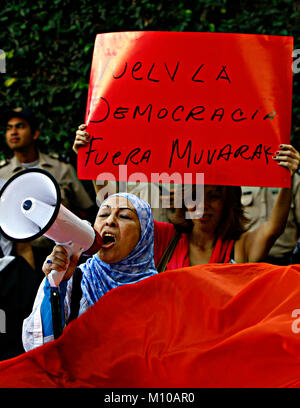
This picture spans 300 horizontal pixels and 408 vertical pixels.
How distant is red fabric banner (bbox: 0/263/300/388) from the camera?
192 centimetres

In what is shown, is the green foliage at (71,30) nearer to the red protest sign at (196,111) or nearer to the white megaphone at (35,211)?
the red protest sign at (196,111)

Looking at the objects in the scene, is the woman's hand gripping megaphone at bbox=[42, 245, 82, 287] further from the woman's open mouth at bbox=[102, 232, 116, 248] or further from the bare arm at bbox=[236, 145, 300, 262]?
the bare arm at bbox=[236, 145, 300, 262]

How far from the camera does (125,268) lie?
100 inches

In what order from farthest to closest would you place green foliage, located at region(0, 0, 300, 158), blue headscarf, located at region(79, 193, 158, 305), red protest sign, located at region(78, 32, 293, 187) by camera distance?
green foliage, located at region(0, 0, 300, 158), red protest sign, located at region(78, 32, 293, 187), blue headscarf, located at region(79, 193, 158, 305)

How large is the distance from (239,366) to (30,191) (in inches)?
34.5

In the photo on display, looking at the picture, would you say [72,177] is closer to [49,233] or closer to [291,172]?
[291,172]

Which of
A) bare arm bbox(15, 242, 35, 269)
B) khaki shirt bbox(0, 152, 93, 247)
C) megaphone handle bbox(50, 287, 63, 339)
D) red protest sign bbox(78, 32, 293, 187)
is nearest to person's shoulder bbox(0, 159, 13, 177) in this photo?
khaki shirt bbox(0, 152, 93, 247)

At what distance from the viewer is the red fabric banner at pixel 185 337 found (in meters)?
1.92

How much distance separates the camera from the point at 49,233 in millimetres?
1892

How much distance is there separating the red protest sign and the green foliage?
2318mm

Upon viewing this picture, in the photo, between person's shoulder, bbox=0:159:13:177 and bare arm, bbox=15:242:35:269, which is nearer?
bare arm, bbox=15:242:35:269

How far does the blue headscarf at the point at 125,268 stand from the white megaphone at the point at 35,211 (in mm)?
441
